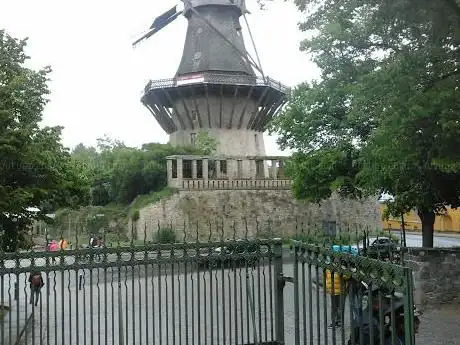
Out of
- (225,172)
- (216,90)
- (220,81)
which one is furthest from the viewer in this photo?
(216,90)

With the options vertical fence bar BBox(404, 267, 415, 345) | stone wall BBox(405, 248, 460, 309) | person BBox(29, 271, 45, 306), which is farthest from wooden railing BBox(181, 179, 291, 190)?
vertical fence bar BBox(404, 267, 415, 345)

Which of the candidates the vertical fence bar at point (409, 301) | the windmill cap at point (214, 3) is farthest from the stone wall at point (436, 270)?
the windmill cap at point (214, 3)

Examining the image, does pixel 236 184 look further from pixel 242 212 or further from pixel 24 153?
pixel 24 153

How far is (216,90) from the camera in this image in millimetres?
37438

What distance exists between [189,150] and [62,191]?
902 inches

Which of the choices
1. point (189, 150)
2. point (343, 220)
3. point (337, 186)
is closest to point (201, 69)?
point (189, 150)

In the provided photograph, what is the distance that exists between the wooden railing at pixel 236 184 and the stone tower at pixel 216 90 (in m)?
5.20

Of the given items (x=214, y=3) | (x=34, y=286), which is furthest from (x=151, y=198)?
(x=34, y=286)

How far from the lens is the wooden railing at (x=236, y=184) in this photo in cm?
3209

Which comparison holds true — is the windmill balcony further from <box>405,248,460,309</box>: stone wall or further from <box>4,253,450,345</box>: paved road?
<box>405,248,460,309</box>: stone wall

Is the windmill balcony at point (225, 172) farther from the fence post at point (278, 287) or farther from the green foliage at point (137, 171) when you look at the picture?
the fence post at point (278, 287)

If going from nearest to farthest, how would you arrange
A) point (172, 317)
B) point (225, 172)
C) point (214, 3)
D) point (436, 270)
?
1. point (172, 317)
2. point (436, 270)
3. point (225, 172)
4. point (214, 3)

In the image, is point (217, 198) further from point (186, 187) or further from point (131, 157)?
point (131, 157)

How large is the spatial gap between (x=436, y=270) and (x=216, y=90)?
25759 millimetres
